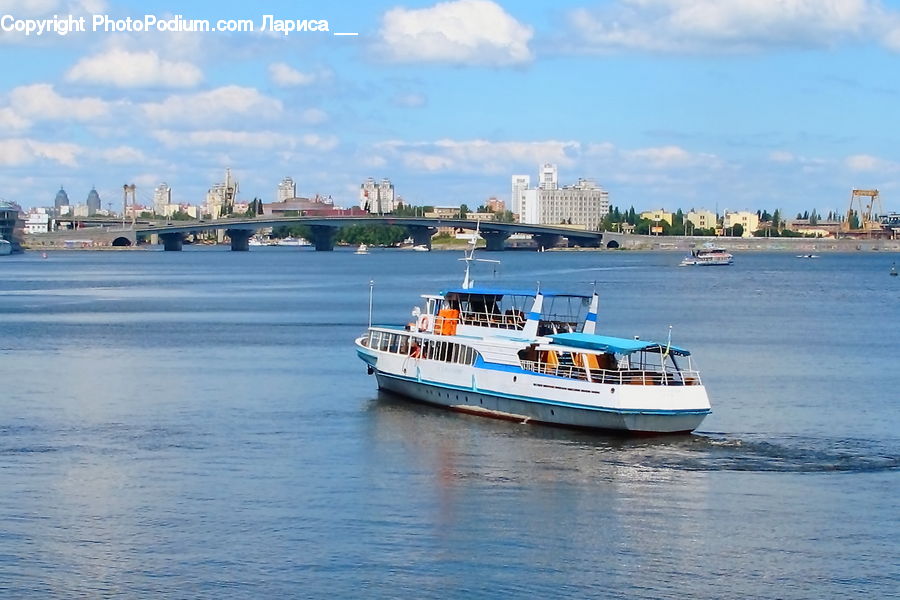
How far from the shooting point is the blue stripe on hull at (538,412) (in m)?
45.0

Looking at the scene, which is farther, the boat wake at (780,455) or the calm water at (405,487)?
the boat wake at (780,455)

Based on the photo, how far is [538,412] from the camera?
156 ft

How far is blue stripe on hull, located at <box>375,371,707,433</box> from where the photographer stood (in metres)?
45.0

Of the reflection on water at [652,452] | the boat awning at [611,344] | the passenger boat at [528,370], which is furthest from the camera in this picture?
→ the boat awning at [611,344]

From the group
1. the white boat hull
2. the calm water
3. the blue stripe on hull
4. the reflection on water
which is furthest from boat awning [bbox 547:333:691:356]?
the calm water

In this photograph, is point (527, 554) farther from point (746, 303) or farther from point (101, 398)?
point (746, 303)

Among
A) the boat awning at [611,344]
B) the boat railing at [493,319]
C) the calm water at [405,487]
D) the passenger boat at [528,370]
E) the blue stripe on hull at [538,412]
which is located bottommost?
the calm water at [405,487]

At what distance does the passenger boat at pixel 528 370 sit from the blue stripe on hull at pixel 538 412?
0.03m

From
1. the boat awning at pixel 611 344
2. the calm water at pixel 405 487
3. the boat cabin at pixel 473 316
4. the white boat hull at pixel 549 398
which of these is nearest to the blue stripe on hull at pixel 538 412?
the white boat hull at pixel 549 398

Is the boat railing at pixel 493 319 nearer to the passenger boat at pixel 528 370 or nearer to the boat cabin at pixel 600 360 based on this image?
the passenger boat at pixel 528 370

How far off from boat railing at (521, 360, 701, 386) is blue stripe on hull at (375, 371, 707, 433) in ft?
3.60

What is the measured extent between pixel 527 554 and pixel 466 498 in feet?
17.4

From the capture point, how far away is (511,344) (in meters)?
49.6

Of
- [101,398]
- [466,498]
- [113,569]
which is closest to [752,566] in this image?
[466,498]
